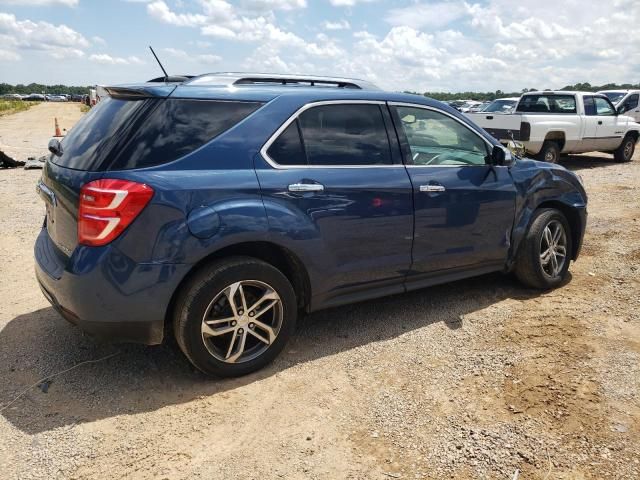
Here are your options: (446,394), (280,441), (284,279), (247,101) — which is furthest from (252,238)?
(446,394)

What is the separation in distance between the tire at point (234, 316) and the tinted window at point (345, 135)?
85 centimetres

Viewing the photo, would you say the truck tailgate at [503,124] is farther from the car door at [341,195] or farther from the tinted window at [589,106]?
the car door at [341,195]

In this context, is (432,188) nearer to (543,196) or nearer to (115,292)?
(543,196)

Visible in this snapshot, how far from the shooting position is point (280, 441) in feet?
9.21

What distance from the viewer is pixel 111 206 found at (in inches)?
112

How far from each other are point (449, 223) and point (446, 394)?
137cm

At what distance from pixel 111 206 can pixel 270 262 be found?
42.4 inches

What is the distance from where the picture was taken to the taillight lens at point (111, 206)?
2842 millimetres

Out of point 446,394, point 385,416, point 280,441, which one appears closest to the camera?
point 280,441

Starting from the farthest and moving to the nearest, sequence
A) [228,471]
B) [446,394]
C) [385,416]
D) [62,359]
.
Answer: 1. [62,359]
2. [446,394]
3. [385,416]
4. [228,471]

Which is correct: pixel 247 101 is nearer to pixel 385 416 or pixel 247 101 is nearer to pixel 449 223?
pixel 449 223

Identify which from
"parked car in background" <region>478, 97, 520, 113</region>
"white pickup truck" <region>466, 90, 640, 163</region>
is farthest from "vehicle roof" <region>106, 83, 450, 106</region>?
"parked car in background" <region>478, 97, 520, 113</region>

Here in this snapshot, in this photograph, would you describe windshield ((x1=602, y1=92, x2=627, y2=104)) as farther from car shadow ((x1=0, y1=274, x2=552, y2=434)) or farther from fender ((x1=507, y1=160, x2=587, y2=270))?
car shadow ((x1=0, y1=274, x2=552, y2=434))

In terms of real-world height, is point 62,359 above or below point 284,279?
below
